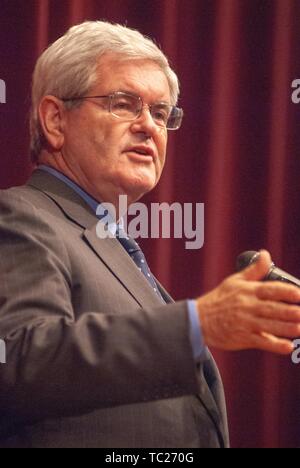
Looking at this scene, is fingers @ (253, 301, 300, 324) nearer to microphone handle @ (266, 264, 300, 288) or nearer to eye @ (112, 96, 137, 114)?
microphone handle @ (266, 264, 300, 288)

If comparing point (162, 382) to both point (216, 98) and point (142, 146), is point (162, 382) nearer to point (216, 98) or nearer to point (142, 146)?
point (142, 146)

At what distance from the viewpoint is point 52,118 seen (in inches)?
58.2

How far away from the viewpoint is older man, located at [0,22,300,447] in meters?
0.93

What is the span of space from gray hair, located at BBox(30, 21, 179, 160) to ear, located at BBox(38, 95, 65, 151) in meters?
0.01

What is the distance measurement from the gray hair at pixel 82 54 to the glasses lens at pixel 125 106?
0.19 ft

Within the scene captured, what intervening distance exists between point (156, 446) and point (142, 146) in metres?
0.62

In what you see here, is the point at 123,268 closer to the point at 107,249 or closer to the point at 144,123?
the point at 107,249

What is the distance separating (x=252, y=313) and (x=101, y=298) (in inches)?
12.1

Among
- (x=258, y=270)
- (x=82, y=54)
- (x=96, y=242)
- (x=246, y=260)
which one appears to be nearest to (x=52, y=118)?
(x=82, y=54)

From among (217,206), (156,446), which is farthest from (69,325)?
(217,206)

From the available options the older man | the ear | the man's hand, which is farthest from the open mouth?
the man's hand

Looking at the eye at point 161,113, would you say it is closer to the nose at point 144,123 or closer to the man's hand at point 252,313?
the nose at point 144,123

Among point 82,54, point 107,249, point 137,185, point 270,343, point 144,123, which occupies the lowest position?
point 270,343

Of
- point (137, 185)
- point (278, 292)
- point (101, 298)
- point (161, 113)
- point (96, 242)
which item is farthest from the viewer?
point (161, 113)
